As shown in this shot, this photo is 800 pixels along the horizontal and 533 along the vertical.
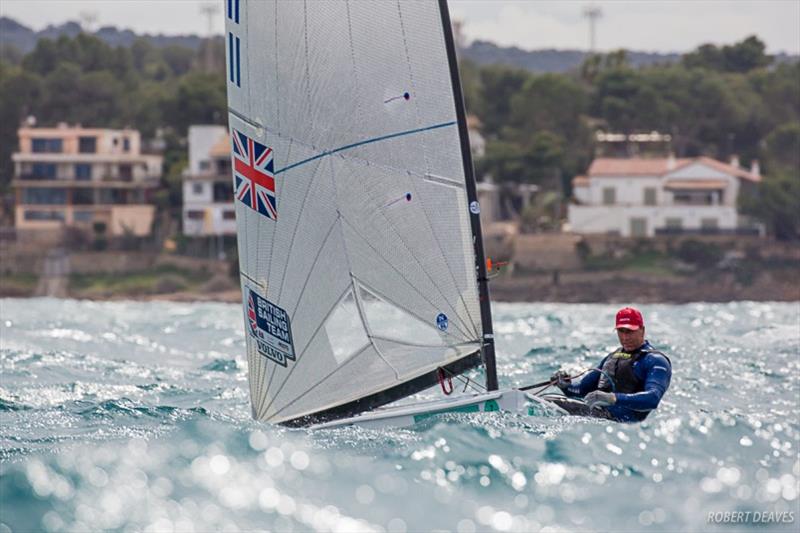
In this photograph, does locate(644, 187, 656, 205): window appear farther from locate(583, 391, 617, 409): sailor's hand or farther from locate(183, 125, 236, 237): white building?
locate(583, 391, 617, 409): sailor's hand

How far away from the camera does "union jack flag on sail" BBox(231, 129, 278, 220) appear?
10008 mm

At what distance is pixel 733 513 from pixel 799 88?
226 ft

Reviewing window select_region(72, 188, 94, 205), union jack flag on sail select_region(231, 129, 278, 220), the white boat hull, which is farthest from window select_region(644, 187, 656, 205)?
the white boat hull

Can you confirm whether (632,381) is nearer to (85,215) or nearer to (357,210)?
(357,210)

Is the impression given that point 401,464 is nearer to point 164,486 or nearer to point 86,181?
point 164,486

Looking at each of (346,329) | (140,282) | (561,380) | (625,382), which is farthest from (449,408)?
(140,282)

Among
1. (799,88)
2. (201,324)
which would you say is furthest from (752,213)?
(201,324)

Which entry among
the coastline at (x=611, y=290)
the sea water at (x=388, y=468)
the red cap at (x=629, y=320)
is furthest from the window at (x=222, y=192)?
the red cap at (x=629, y=320)

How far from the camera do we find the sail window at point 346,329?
10.1m

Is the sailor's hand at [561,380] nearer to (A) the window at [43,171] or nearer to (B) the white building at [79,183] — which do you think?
(B) the white building at [79,183]

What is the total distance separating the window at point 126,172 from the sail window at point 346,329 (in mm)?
52836

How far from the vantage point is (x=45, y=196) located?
200 ft

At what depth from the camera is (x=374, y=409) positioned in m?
10.2

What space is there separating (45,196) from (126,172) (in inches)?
144
